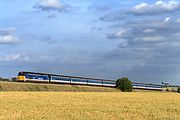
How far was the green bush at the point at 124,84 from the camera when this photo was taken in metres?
84.9

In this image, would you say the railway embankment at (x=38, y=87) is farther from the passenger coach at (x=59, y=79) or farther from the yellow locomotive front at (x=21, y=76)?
the yellow locomotive front at (x=21, y=76)

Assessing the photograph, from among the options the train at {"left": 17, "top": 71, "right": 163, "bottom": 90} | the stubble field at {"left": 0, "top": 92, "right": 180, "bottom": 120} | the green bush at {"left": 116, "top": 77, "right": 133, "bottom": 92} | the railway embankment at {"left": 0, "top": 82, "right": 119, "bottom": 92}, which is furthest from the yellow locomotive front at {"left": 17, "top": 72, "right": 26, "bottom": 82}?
the stubble field at {"left": 0, "top": 92, "right": 180, "bottom": 120}

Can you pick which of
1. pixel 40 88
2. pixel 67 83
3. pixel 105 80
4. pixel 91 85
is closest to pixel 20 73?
pixel 40 88

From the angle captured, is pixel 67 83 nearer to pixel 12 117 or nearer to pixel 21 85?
pixel 21 85

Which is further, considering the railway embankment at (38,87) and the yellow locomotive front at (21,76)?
the yellow locomotive front at (21,76)

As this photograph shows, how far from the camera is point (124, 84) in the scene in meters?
85.7

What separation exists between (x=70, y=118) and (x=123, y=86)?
67.0 m

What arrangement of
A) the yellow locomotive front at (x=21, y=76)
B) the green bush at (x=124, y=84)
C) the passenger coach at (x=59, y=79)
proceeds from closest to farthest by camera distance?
the yellow locomotive front at (x=21, y=76) < the passenger coach at (x=59, y=79) < the green bush at (x=124, y=84)

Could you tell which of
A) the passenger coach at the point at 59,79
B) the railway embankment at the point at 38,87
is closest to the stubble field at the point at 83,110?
the railway embankment at the point at 38,87

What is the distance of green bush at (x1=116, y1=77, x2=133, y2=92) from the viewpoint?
3343 inches

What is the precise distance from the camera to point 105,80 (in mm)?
96375

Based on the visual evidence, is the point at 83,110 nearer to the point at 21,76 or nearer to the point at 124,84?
the point at 21,76

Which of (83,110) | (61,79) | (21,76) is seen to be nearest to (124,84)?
(61,79)

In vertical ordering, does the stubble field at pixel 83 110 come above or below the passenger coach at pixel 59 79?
below
